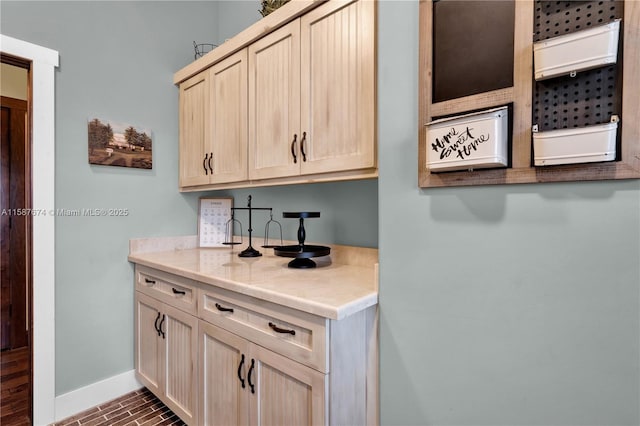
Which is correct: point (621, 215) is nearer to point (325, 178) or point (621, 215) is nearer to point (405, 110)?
point (405, 110)

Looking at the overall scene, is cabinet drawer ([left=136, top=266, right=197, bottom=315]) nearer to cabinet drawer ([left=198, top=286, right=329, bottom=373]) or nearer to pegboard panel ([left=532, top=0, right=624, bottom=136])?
cabinet drawer ([left=198, top=286, right=329, bottom=373])

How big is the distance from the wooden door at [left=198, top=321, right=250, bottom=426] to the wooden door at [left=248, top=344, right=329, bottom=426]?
63 millimetres

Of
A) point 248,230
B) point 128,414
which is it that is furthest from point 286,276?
point 128,414

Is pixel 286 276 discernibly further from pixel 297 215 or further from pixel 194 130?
pixel 194 130

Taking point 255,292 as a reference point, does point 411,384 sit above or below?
below

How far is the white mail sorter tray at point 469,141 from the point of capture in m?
0.86

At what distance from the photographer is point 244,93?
185 cm

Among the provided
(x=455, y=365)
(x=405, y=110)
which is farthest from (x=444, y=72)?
(x=455, y=365)

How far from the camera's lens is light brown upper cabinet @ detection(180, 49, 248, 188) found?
1885 millimetres

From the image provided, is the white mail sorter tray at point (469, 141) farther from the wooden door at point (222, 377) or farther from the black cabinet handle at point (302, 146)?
the wooden door at point (222, 377)

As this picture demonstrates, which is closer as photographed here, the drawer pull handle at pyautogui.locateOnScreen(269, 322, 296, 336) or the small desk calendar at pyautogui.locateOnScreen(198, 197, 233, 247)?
the drawer pull handle at pyautogui.locateOnScreen(269, 322, 296, 336)

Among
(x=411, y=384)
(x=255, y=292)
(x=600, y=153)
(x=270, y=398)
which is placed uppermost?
(x=600, y=153)

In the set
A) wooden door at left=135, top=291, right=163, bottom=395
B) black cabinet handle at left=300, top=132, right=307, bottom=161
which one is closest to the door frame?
wooden door at left=135, top=291, right=163, bottom=395

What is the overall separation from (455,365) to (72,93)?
246 centimetres
